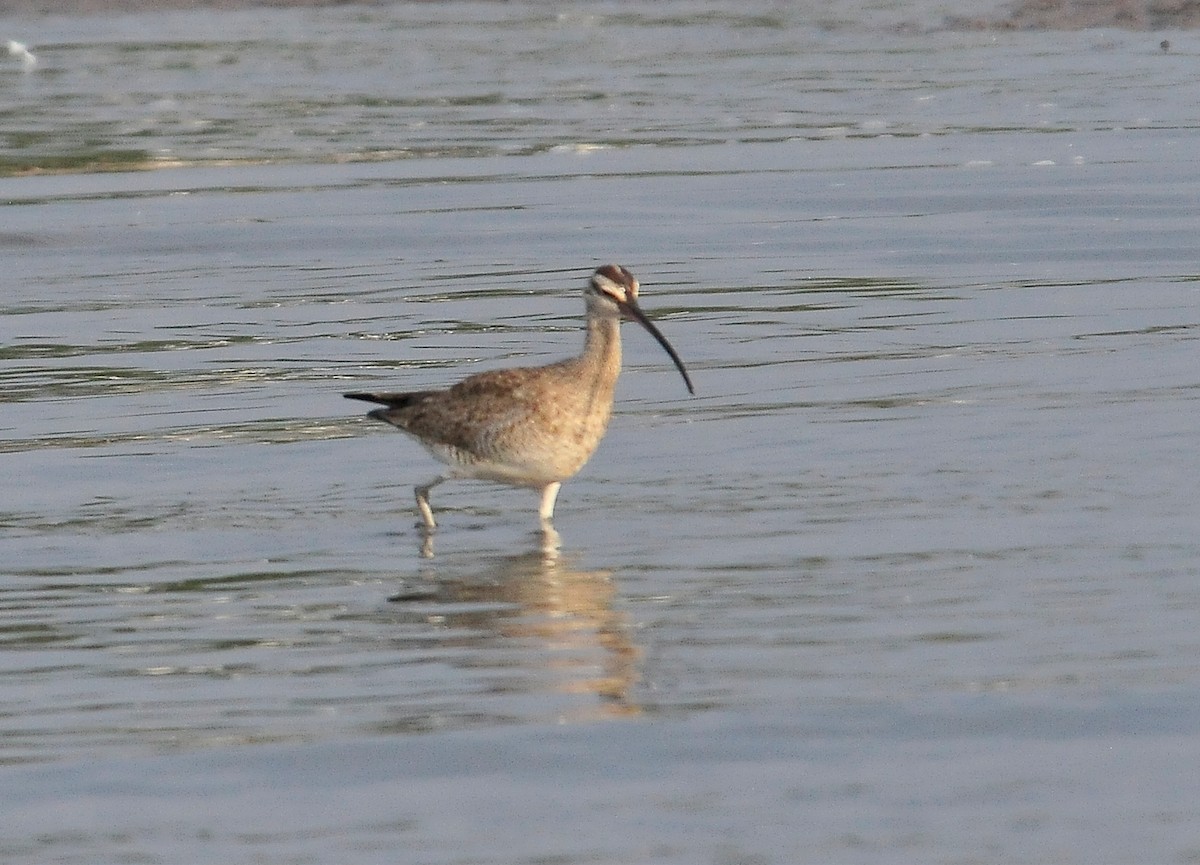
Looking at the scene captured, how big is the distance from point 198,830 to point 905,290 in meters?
9.93

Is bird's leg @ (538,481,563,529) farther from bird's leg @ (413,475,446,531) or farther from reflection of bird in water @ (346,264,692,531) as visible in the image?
bird's leg @ (413,475,446,531)

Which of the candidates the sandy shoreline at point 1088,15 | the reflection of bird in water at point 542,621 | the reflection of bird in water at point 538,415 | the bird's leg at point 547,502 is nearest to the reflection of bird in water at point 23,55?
the sandy shoreline at point 1088,15

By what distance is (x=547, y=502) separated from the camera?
34.0ft

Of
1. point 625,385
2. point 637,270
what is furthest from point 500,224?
point 625,385

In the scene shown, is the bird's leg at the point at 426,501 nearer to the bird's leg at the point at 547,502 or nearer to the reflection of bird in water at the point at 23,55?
the bird's leg at the point at 547,502

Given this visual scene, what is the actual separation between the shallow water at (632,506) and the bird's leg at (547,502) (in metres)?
0.09

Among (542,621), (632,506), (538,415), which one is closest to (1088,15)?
(632,506)

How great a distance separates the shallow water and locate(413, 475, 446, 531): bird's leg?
14 cm

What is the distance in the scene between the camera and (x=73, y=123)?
87.8 ft

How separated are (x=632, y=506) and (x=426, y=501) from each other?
0.87 meters

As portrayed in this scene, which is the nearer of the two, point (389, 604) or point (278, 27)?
point (389, 604)

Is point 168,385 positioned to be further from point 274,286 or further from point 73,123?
point 73,123

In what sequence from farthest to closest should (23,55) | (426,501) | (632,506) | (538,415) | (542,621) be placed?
(23,55), (632,506), (426,501), (538,415), (542,621)

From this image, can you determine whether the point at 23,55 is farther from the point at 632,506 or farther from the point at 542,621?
the point at 542,621
